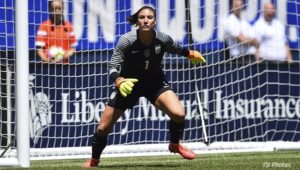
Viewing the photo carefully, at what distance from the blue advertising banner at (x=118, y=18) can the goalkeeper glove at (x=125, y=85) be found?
8.60 feet

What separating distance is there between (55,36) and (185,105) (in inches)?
85.2

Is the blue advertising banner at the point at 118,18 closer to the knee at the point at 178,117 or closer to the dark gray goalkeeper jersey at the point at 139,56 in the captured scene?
the dark gray goalkeeper jersey at the point at 139,56

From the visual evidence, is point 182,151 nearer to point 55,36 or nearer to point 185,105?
point 55,36

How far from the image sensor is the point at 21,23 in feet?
30.3

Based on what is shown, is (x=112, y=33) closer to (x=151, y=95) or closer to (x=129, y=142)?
(x=129, y=142)

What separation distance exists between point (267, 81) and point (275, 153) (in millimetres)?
2130

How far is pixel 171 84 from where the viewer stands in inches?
504

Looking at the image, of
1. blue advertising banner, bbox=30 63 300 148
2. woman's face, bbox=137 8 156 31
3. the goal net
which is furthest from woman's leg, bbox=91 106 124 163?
blue advertising banner, bbox=30 63 300 148

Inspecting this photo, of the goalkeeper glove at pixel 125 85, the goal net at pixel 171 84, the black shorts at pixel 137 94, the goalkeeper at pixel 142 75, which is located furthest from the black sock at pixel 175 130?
the goal net at pixel 171 84

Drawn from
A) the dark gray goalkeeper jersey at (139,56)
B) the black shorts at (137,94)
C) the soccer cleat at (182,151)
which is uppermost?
A: the dark gray goalkeeper jersey at (139,56)

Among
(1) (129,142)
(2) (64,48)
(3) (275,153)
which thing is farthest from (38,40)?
(3) (275,153)

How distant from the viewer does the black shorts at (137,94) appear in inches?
375

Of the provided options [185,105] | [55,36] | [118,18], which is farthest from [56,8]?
[185,105]

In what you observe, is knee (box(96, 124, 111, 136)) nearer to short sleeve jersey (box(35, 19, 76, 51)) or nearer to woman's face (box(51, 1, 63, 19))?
short sleeve jersey (box(35, 19, 76, 51))
